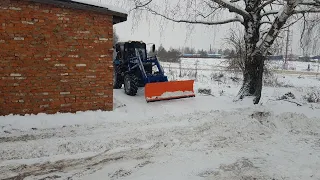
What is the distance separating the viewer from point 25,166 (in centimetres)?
448

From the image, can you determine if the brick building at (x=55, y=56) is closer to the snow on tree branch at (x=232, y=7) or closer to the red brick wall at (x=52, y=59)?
the red brick wall at (x=52, y=59)

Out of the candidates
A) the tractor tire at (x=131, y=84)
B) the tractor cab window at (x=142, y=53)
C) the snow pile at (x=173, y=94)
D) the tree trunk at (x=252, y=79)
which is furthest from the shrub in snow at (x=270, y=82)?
the tractor tire at (x=131, y=84)

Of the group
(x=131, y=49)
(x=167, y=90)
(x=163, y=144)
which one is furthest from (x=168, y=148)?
(x=131, y=49)

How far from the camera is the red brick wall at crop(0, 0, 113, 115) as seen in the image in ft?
21.5

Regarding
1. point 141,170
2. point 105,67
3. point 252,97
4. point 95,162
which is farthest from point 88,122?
point 252,97

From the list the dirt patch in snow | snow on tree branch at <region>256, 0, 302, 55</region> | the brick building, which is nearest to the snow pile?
the brick building

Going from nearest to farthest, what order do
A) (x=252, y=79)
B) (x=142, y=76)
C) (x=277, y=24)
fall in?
(x=277, y=24) → (x=252, y=79) → (x=142, y=76)

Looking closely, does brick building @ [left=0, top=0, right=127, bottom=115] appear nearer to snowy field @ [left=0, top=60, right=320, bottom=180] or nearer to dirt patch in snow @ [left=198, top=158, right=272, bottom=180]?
snowy field @ [left=0, top=60, right=320, bottom=180]

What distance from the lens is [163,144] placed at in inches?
225

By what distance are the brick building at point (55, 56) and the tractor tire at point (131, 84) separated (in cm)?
241

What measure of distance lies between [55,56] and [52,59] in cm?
11

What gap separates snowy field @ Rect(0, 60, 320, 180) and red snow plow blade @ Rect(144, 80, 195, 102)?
54 centimetres

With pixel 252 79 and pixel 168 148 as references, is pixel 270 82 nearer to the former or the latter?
pixel 252 79

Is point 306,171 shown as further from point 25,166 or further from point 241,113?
point 25,166
